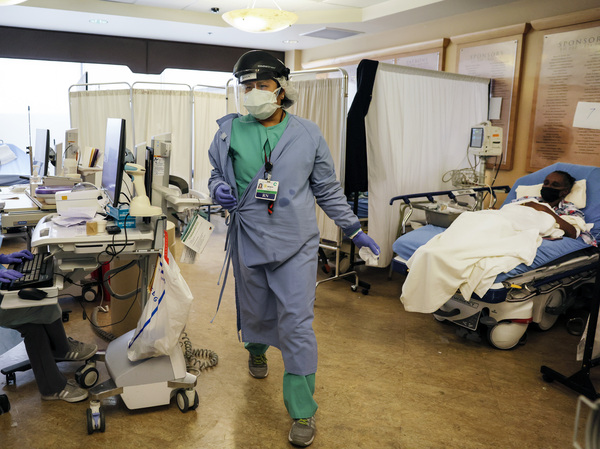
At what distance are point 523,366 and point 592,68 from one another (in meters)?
2.60

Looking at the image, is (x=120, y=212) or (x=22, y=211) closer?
(x=120, y=212)

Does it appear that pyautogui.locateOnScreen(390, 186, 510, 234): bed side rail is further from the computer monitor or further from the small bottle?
the small bottle

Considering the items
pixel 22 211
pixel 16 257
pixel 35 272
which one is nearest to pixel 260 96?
pixel 35 272

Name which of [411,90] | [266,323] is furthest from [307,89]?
[266,323]

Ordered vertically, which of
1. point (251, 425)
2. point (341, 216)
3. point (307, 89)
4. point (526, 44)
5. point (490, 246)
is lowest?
point (251, 425)

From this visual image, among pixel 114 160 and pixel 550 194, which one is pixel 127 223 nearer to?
pixel 114 160

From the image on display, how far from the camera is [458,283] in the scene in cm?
288

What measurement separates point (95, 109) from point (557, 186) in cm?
486

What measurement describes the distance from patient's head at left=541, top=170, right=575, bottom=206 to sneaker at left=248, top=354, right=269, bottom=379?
2.34m

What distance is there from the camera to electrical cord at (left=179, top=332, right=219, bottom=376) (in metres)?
2.71

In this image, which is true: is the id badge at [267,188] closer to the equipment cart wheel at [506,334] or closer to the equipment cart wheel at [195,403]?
the equipment cart wheel at [195,403]

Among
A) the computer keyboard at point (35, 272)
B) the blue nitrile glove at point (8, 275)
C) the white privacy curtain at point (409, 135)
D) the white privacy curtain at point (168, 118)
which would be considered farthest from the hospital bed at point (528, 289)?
the white privacy curtain at point (168, 118)

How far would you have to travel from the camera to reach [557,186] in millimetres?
3574

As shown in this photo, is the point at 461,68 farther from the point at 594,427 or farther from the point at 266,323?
the point at 594,427
